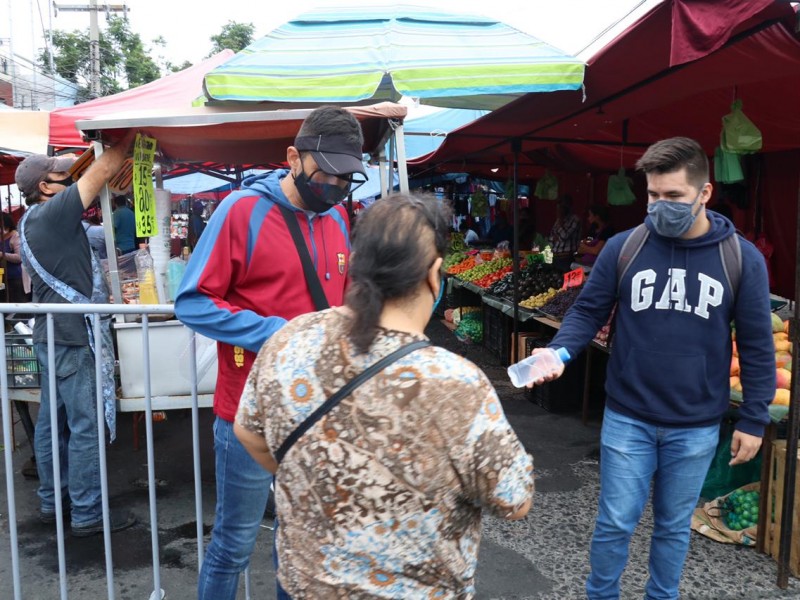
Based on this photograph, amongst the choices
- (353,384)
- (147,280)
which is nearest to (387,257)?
(353,384)

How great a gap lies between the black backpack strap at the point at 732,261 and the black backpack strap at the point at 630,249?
0.95 ft

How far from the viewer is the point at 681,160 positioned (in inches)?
98.7

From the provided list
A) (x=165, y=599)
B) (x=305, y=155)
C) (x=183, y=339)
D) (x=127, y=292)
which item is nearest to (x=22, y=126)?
(x=127, y=292)

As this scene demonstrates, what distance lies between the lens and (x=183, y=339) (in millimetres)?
3676

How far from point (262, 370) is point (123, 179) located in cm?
292

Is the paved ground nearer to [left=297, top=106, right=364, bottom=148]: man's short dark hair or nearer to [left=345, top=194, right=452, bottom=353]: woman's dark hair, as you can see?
[left=297, top=106, right=364, bottom=148]: man's short dark hair

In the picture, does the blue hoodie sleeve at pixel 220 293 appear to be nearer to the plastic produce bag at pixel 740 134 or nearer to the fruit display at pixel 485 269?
the plastic produce bag at pixel 740 134

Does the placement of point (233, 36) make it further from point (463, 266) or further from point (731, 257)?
point (731, 257)

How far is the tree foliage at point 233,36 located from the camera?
36781 mm

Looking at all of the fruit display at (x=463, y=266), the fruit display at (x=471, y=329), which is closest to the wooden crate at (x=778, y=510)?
the fruit display at (x=471, y=329)

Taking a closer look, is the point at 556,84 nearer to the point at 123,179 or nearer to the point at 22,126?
the point at 123,179

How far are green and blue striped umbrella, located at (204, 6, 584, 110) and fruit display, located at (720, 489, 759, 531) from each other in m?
2.76

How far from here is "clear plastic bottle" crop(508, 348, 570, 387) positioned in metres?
2.44

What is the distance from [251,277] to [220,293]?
12 cm
